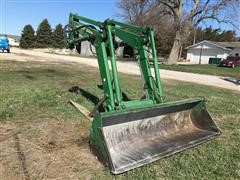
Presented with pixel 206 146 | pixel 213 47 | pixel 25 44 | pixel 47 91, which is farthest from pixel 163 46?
pixel 206 146

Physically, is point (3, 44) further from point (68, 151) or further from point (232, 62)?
point (68, 151)

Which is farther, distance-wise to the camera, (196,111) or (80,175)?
(196,111)

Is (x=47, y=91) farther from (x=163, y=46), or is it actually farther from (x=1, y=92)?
(x=163, y=46)

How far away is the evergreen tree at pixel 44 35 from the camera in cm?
5931

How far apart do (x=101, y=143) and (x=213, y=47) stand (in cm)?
4888

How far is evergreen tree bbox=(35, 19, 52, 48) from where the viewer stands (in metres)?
59.3

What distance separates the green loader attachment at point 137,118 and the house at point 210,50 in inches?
1822

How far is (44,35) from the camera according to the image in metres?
59.8

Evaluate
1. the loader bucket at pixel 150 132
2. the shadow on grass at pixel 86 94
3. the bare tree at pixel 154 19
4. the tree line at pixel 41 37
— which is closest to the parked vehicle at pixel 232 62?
the bare tree at pixel 154 19

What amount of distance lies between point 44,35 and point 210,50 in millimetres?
32090

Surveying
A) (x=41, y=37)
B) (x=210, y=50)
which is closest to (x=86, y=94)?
(x=210, y=50)

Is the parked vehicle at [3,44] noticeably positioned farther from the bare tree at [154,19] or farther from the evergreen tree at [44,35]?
the evergreen tree at [44,35]

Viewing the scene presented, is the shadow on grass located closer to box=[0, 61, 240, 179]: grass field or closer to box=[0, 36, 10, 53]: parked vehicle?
box=[0, 61, 240, 179]: grass field

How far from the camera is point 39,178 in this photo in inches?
127
